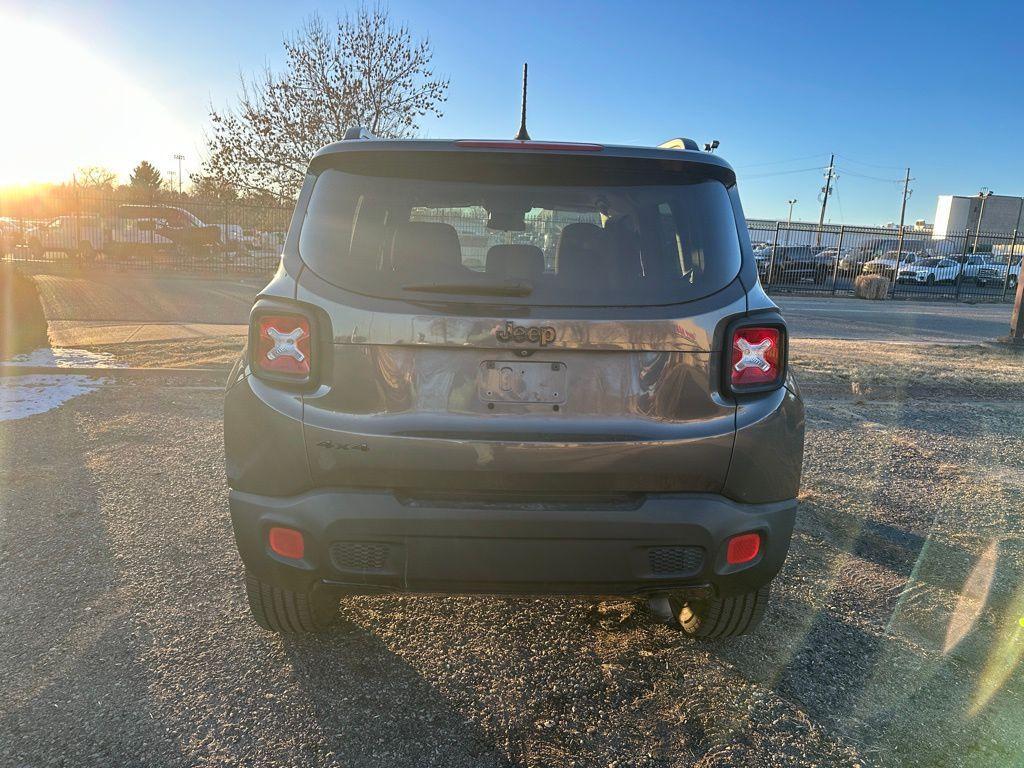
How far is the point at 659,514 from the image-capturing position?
215 centimetres

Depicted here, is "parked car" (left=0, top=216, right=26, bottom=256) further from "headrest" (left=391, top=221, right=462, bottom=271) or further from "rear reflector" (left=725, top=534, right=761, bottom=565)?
"rear reflector" (left=725, top=534, right=761, bottom=565)

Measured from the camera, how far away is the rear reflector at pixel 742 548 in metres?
2.23

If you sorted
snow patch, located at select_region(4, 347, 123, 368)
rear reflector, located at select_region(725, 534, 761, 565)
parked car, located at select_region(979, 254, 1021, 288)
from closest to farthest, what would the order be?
rear reflector, located at select_region(725, 534, 761, 565) → snow patch, located at select_region(4, 347, 123, 368) → parked car, located at select_region(979, 254, 1021, 288)

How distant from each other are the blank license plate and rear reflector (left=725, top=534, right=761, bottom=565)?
0.72 m

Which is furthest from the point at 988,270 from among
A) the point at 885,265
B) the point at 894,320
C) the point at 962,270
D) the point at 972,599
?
the point at 972,599

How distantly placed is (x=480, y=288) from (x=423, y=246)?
32cm

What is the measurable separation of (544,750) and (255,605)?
1168mm

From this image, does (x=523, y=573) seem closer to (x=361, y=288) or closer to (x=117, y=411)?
(x=361, y=288)

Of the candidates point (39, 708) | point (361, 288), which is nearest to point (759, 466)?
point (361, 288)

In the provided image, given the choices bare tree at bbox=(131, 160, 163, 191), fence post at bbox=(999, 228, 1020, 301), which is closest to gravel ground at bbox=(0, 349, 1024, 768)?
fence post at bbox=(999, 228, 1020, 301)

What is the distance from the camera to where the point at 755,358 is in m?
2.27

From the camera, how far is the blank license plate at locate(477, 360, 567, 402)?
2.15m

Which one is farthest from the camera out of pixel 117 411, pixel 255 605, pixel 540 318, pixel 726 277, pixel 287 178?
pixel 287 178

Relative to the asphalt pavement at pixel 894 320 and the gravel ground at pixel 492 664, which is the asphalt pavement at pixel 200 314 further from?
the gravel ground at pixel 492 664
